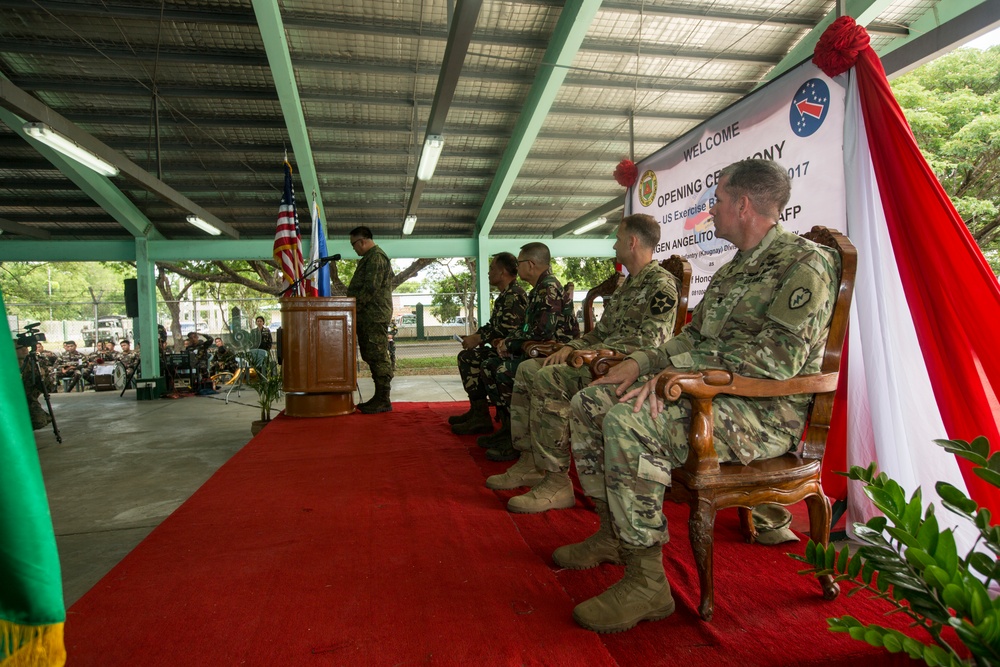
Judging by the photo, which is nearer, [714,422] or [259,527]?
[714,422]

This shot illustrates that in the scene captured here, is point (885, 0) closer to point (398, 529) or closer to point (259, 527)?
point (398, 529)

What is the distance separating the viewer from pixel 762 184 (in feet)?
5.33

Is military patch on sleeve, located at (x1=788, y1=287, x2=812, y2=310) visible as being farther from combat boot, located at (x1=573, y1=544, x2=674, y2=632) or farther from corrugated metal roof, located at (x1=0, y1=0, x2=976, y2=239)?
corrugated metal roof, located at (x1=0, y1=0, x2=976, y2=239)

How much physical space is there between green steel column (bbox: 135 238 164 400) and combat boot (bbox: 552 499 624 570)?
9073 millimetres

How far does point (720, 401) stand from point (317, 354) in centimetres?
378

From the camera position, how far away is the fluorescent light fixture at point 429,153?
5402mm

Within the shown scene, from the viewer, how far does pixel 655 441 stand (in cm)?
147

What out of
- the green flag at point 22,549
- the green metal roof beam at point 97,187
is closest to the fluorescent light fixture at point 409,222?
the green metal roof beam at point 97,187

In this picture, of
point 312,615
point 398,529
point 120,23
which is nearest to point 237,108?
point 120,23

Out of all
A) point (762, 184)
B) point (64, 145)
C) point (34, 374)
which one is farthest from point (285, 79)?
point (762, 184)

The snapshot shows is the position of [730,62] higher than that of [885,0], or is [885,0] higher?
[730,62]

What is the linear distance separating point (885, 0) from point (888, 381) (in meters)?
2.97

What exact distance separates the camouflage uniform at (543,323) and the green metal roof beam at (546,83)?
2821 mm

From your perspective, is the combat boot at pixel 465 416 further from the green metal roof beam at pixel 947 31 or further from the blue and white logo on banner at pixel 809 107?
the green metal roof beam at pixel 947 31
